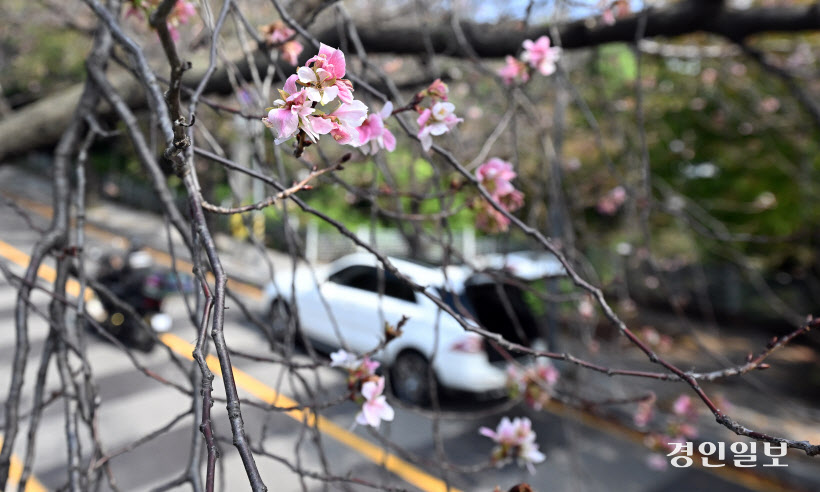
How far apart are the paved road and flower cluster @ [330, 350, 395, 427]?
7.46 ft

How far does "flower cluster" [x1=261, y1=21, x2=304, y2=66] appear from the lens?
150 centimetres

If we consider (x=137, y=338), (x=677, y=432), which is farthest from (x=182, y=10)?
(x=137, y=338)

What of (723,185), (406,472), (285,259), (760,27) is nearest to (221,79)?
(760,27)

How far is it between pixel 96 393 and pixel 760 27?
263 cm

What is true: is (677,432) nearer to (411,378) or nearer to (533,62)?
(533,62)

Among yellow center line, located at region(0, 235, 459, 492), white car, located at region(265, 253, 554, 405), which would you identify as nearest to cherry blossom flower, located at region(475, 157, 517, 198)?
yellow center line, located at region(0, 235, 459, 492)

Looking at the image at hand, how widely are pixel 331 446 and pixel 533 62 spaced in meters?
3.64

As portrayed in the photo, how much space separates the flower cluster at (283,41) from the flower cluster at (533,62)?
671 mm

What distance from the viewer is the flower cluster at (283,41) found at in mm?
1500

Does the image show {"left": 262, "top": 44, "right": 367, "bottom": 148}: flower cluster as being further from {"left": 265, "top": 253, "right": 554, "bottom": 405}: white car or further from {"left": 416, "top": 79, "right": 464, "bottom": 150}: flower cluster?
{"left": 265, "top": 253, "right": 554, "bottom": 405}: white car

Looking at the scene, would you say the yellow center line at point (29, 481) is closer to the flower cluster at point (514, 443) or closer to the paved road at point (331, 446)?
the paved road at point (331, 446)

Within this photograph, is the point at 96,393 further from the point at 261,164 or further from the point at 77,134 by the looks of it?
the point at 77,134

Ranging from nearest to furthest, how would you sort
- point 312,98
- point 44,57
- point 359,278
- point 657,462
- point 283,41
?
point 312,98
point 283,41
point 657,462
point 359,278
point 44,57

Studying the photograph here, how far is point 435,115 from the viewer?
1.15 m
